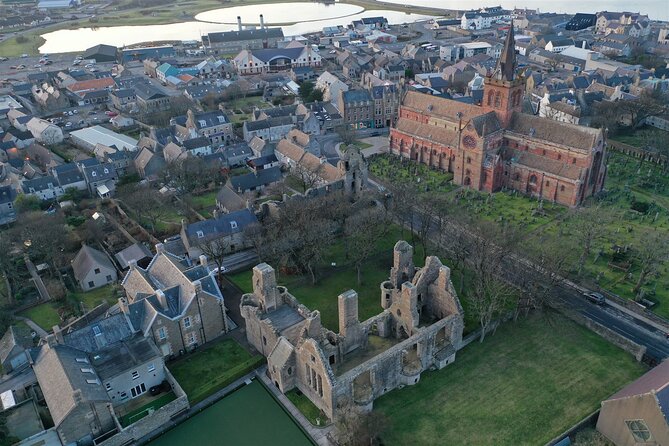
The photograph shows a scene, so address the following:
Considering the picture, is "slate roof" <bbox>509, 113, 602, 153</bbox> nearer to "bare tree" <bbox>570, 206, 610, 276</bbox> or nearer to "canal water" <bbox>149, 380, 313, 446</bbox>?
"bare tree" <bbox>570, 206, 610, 276</bbox>

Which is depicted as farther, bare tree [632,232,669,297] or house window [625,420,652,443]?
bare tree [632,232,669,297]

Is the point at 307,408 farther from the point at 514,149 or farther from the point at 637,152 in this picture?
the point at 637,152

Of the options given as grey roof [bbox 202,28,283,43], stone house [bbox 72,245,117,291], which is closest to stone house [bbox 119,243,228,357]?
stone house [bbox 72,245,117,291]

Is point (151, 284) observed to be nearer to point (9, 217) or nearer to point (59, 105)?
point (9, 217)

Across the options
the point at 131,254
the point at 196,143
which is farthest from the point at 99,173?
the point at 131,254

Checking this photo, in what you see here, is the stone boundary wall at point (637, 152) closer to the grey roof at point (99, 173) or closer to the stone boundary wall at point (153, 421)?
the stone boundary wall at point (153, 421)

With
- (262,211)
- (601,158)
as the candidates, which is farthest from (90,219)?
(601,158)
